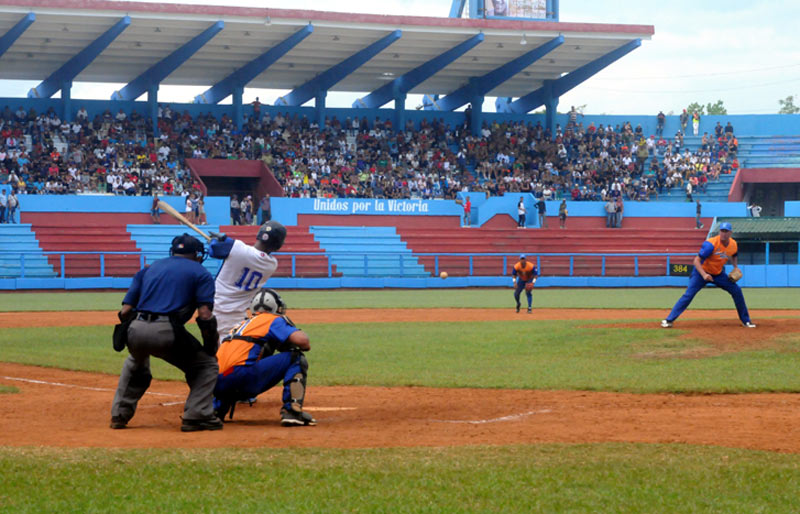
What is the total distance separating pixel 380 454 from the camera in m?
6.79

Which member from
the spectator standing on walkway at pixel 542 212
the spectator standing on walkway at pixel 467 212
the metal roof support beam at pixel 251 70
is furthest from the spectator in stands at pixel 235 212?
the spectator standing on walkway at pixel 542 212

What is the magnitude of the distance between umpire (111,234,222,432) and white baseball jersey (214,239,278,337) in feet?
3.35

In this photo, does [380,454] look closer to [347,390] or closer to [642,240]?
[347,390]

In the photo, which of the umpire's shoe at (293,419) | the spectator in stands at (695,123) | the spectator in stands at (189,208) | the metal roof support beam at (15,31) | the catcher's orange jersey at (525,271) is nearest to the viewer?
the umpire's shoe at (293,419)

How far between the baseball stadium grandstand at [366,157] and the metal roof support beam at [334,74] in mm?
141

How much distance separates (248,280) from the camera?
938 centimetres

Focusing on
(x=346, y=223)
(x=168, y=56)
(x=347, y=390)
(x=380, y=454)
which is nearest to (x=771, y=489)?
(x=380, y=454)

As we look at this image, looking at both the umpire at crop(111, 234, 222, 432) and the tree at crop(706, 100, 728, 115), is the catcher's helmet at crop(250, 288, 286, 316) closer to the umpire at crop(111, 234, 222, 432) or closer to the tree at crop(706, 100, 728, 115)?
the umpire at crop(111, 234, 222, 432)

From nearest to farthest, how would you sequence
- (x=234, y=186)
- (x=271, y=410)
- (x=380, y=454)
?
(x=380, y=454)
(x=271, y=410)
(x=234, y=186)

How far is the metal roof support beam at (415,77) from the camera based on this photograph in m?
45.6

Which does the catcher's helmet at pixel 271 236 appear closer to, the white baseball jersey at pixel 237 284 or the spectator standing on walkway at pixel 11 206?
the white baseball jersey at pixel 237 284

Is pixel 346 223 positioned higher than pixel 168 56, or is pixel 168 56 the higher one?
pixel 168 56

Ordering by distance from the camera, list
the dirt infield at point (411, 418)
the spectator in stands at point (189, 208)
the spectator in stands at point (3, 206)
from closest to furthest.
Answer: the dirt infield at point (411, 418), the spectator in stands at point (3, 206), the spectator in stands at point (189, 208)

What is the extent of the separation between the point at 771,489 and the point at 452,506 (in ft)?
6.61
